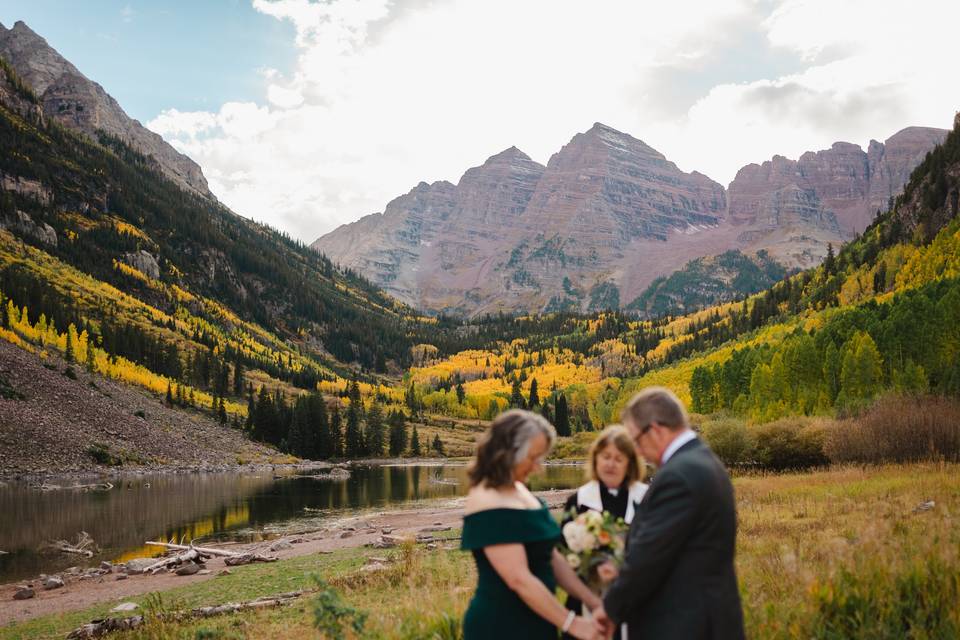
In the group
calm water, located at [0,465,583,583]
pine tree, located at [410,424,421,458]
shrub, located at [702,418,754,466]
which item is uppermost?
shrub, located at [702,418,754,466]

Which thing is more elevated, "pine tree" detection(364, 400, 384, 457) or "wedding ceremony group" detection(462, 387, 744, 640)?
"wedding ceremony group" detection(462, 387, 744, 640)

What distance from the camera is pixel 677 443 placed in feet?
13.9

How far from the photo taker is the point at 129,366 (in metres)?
113

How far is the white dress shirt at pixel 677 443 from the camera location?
421 cm

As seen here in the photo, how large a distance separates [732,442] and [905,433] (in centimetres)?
1435

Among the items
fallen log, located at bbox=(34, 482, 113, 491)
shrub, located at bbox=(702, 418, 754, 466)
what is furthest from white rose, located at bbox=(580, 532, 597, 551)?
fallen log, located at bbox=(34, 482, 113, 491)

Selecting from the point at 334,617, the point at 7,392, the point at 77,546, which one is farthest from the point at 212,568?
the point at 7,392

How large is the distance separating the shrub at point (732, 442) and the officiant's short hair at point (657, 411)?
44.8 metres

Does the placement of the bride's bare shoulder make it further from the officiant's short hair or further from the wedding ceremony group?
the officiant's short hair

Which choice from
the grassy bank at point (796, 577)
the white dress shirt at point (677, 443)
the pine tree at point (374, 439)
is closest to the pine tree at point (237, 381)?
the pine tree at point (374, 439)

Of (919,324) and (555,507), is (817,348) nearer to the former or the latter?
(919,324)

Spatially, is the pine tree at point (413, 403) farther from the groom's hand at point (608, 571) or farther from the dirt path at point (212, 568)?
the groom's hand at point (608, 571)

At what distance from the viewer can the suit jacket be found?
150 inches

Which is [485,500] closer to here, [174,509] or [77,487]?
[174,509]
